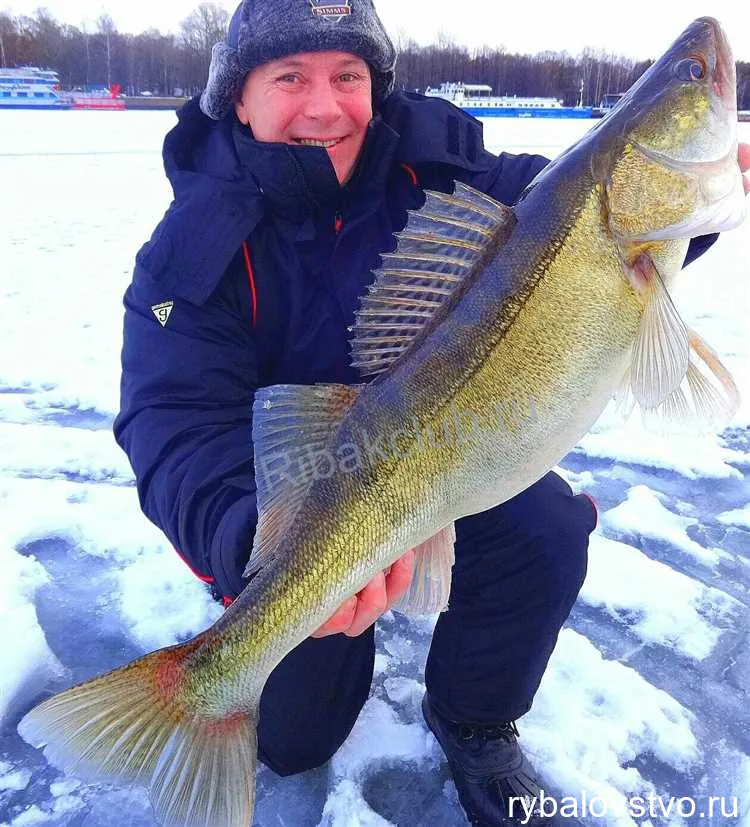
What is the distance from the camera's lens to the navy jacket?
1.87m

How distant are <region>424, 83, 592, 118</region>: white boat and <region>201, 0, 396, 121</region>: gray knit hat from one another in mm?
34934

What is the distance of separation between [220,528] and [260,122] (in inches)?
47.3

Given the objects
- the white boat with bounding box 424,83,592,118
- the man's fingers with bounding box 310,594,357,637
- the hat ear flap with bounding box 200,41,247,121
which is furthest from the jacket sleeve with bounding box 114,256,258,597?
the white boat with bounding box 424,83,592,118

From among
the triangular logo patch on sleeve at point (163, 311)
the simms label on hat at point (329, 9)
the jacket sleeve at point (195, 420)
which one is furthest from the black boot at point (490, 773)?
the simms label on hat at point (329, 9)

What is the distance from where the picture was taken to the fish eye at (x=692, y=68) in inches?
62.5

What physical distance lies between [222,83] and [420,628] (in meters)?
1.85

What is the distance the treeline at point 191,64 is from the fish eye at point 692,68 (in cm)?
5513

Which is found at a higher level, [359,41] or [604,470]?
[359,41]

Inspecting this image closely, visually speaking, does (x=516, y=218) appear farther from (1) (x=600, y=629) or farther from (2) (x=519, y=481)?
(1) (x=600, y=629)

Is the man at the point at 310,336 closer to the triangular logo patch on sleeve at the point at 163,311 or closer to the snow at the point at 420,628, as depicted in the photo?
the triangular logo patch on sleeve at the point at 163,311

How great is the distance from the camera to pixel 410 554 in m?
1.72

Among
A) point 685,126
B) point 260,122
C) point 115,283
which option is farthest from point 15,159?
point 685,126

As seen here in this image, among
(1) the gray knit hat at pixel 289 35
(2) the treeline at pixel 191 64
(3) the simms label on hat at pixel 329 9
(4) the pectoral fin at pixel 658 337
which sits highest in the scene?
(2) the treeline at pixel 191 64

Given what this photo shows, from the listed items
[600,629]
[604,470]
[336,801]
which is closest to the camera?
[336,801]
